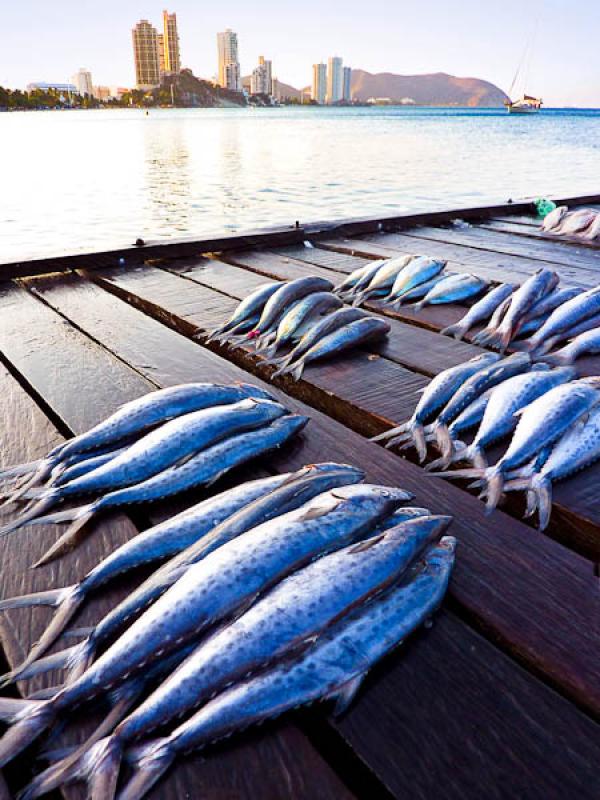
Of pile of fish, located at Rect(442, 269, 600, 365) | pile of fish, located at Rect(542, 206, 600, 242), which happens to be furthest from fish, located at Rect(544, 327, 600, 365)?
pile of fish, located at Rect(542, 206, 600, 242)

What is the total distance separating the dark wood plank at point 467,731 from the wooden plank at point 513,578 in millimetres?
91

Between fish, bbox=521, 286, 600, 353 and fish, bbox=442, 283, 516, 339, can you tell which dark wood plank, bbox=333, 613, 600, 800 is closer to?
fish, bbox=521, 286, 600, 353

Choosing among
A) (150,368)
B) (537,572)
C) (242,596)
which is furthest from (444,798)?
(150,368)

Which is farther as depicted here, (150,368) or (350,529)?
(150,368)

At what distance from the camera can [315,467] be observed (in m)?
2.06

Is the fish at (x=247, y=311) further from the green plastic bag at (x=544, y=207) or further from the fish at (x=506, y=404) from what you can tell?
the green plastic bag at (x=544, y=207)

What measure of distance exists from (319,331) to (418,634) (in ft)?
7.39

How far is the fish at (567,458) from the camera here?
217cm

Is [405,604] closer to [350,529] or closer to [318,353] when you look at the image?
[350,529]

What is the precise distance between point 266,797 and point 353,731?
0.23 metres

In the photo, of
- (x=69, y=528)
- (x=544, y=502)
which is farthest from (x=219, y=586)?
(x=544, y=502)

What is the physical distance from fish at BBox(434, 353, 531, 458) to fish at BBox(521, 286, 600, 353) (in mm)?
536

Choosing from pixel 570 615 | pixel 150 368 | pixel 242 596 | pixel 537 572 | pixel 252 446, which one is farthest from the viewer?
pixel 150 368

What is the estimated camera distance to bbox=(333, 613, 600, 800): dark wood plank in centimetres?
126
